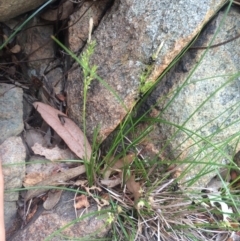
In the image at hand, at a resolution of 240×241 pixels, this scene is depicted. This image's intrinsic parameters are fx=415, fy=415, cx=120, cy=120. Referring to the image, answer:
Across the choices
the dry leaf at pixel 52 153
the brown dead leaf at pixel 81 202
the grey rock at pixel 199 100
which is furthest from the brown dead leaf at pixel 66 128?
the grey rock at pixel 199 100

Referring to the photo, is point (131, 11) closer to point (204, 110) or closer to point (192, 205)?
point (204, 110)

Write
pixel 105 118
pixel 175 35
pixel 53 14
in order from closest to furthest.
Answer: pixel 175 35 → pixel 105 118 → pixel 53 14

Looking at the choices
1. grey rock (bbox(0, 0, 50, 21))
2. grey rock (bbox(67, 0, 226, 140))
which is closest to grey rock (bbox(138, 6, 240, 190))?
grey rock (bbox(67, 0, 226, 140))

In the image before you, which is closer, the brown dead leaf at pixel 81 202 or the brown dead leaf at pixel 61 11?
the brown dead leaf at pixel 81 202

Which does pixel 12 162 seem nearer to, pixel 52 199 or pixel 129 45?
pixel 52 199

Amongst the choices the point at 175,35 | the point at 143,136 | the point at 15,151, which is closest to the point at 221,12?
the point at 175,35

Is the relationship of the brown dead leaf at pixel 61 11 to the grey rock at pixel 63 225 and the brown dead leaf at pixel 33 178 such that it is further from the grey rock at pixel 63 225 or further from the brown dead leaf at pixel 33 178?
the grey rock at pixel 63 225
